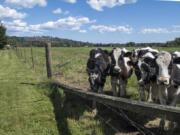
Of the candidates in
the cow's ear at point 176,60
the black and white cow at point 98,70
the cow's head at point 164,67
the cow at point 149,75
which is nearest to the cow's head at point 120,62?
the black and white cow at point 98,70

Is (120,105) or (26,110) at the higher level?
(120,105)

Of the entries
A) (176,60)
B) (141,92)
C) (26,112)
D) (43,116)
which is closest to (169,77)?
(176,60)

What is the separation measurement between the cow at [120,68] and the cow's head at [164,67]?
2676 millimetres

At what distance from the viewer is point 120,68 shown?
10.7 m

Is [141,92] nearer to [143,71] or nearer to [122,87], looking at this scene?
[143,71]

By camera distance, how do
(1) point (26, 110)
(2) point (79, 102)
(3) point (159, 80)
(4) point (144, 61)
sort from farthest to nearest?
1. (2) point (79, 102)
2. (1) point (26, 110)
3. (4) point (144, 61)
4. (3) point (159, 80)

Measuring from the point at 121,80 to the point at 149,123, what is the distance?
2.86 m

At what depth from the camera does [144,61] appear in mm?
9086

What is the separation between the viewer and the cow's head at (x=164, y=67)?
24.6 ft

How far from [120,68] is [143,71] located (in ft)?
5.64

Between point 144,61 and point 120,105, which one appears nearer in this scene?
point 120,105

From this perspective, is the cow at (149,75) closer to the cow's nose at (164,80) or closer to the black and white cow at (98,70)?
the cow's nose at (164,80)

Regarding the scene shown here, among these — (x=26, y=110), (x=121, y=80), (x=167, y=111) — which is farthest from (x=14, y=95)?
(x=167, y=111)

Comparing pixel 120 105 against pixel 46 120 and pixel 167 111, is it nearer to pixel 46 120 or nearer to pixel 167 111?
pixel 167 111
